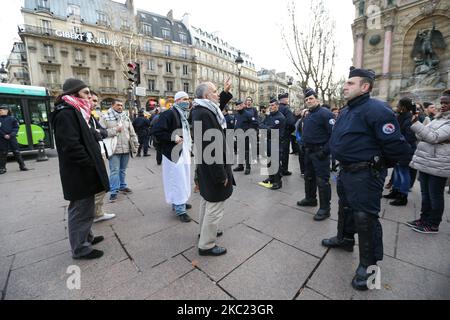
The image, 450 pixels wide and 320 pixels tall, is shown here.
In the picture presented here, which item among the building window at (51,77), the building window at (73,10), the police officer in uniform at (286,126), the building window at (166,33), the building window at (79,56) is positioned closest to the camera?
the police officer in uniform at (286,126)

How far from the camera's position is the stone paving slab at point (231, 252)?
2305 mm

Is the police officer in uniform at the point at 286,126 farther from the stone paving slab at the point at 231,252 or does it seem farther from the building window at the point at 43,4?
the building window at the point at 43,4

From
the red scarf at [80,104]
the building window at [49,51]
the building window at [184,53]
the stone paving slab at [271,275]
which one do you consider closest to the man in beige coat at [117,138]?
A: the red scarf at [80,104]

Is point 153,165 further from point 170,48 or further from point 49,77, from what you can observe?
point 170,48

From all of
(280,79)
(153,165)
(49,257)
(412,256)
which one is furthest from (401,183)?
(280,79)

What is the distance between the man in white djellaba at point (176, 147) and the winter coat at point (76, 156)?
0.94 meters

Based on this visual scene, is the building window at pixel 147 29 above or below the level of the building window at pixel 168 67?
above

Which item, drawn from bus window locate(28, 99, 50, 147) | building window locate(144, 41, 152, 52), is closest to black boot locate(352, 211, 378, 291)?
bus window locate(28, 99, 50, 147)

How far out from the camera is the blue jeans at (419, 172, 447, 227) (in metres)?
2.86

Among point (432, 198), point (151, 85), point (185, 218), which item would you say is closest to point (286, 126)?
point (432, 198)

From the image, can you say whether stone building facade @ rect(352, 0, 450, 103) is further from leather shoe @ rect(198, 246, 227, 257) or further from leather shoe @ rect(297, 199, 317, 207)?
leather shoe @ rect(198, 246, 227, 257)

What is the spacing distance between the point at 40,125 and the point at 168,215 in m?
9.04

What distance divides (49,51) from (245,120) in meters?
37.1

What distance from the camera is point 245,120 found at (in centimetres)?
654
